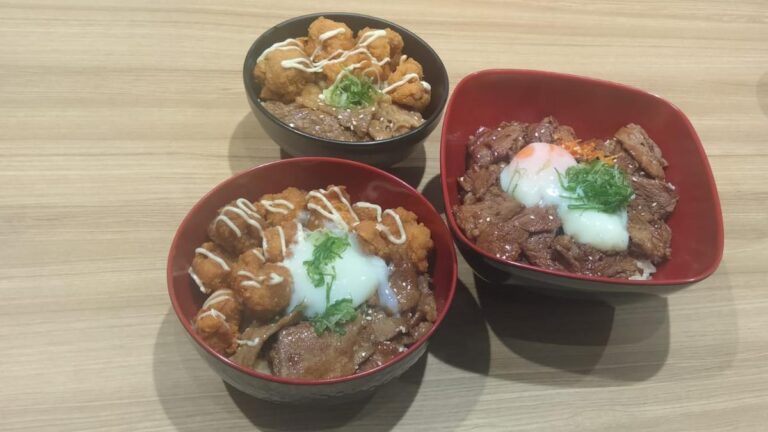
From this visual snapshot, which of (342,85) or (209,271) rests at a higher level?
(342,85)

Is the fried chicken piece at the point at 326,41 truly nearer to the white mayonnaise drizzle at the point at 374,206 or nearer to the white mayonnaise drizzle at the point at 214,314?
the white mayonnaise drizzle at the point at 374,206

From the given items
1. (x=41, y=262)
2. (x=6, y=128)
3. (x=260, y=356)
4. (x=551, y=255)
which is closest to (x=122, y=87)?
(x=6, y=128)

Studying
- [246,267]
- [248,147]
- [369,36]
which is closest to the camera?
[246,267]

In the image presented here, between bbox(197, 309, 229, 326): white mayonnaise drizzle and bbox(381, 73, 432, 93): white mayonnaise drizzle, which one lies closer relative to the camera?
bbox(197, 309, 229, 326): white mayonnaise drizzle

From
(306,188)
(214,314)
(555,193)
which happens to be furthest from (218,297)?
(555,193)

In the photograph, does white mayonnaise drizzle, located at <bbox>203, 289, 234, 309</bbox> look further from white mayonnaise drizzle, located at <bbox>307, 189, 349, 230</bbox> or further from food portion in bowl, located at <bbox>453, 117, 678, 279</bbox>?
food portion in bowl, located at <bbox>453, 117, 678, 279</bbox>

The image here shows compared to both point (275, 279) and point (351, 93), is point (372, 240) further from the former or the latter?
point (351, 93)

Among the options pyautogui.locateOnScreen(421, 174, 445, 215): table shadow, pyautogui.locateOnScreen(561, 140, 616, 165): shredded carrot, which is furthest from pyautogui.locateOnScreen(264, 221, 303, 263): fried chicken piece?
Result: pyautogui.locateOnScreen(561, 140, 616, 165): shredded carrot

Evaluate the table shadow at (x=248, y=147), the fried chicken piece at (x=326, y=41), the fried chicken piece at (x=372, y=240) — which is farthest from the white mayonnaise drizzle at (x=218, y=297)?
the fried chicken piece at (x=326, y=41)
